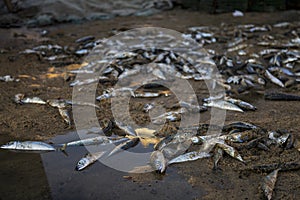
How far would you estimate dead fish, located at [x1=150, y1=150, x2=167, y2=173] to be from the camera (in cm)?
428

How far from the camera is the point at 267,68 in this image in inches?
303

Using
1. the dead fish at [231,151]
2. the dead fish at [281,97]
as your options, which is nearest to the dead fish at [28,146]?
the dead fish at [231,151]

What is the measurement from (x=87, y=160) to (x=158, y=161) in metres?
0.89

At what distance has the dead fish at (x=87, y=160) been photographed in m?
4.32

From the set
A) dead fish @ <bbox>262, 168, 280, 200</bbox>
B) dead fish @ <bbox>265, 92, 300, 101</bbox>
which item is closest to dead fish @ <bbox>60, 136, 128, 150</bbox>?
dead fish @ <bbox>262, 168, 280, 200</bbox>

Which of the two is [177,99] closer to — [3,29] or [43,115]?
[43,115]

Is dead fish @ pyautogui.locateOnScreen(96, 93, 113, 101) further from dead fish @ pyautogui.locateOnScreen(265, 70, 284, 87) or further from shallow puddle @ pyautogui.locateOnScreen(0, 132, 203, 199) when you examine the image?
dead fish @ pyautogui.locateOnScreen(265, 70, 284, 87)

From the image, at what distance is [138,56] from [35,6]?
6.05 metres

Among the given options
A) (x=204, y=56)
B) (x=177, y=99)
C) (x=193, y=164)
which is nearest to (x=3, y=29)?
(x=204, y=56)

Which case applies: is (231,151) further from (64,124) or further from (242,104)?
(64,124)

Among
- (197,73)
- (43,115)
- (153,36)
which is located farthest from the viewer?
(153,36)

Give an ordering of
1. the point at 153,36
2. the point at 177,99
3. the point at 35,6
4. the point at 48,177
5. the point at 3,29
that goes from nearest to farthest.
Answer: the point at 48,177 < the point at 177,99 < the point at 153,36 < the point at 3,29 < the point at 35,6

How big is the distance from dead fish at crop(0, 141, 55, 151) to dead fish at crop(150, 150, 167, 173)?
1362mm

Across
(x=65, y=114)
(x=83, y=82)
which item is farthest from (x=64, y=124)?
(x=83, y=82)
